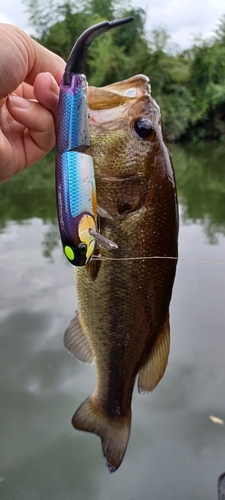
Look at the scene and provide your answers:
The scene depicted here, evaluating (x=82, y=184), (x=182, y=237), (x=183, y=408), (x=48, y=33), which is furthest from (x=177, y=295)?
(x=48, y=33)

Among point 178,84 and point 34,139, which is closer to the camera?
point 34,139

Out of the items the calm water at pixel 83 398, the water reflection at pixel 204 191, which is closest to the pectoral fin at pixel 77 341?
the calm water at pixel 83 398

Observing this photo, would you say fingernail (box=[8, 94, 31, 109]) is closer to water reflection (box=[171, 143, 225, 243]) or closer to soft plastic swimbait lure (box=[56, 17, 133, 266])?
soft plastic swimbait lure (box=[56, 17, 133, 266])

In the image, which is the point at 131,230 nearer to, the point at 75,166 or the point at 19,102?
the point at 75,166

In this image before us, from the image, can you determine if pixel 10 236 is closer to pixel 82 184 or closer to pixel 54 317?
pixel 54 317

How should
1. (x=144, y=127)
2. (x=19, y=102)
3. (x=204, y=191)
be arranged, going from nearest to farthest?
(x=144, y=127) → (x=19, y=102) → (x=204, y=191)

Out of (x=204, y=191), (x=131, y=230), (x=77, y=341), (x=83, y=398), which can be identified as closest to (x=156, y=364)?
(x=77, y=341)
